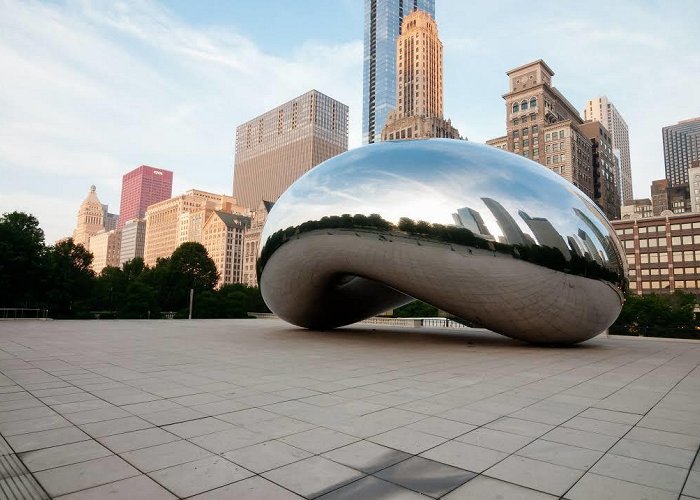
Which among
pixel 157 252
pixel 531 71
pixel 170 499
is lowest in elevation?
pixel 170 499

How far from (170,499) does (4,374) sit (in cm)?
613

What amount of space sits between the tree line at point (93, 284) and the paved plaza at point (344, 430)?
29189mm

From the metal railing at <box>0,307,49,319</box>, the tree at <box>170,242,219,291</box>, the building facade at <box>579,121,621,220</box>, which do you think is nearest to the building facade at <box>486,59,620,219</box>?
the building facade at <box>579,121,621,220</box>

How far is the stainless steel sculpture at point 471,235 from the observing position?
10062mm

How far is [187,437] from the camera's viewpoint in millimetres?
4199

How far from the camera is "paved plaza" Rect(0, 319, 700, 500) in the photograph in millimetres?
3225

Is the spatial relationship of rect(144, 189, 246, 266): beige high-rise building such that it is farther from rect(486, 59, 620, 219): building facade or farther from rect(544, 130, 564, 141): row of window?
rect(544, 130, 564, 141): row of window

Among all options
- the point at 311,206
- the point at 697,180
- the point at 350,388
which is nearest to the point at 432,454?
the point at 350,388

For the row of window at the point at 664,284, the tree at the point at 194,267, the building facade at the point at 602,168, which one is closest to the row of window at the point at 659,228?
the row of window at the point at 664,284

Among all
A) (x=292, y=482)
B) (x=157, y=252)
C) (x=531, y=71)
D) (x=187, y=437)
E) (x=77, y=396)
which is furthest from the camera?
(x=157, y=252)

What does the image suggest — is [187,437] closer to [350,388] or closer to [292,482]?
[292,482]

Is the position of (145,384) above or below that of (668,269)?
below

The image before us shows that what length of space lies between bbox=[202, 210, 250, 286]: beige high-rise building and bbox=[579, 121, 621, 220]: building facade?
110710 mm

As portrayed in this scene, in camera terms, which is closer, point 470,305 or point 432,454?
point 432,454
